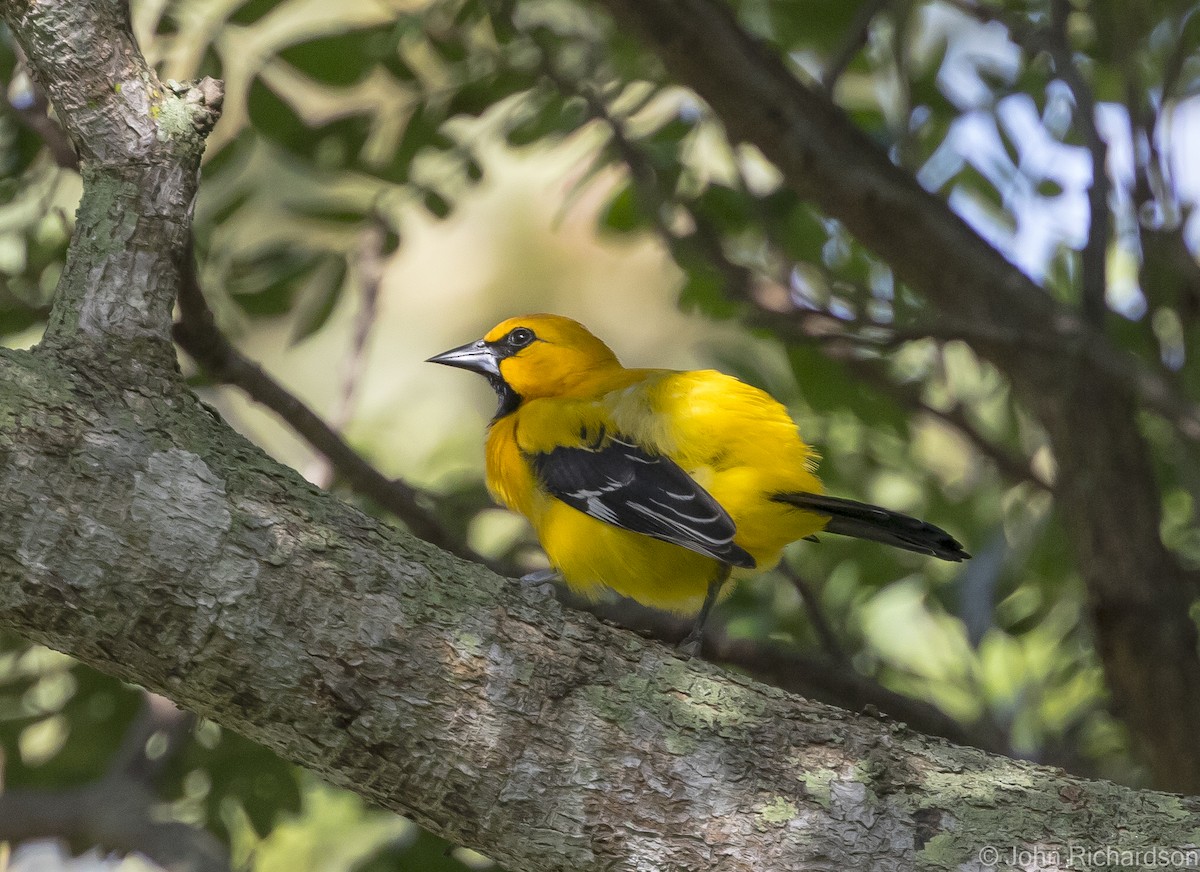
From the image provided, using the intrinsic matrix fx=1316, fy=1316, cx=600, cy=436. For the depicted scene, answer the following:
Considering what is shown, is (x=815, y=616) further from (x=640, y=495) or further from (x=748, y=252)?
(x=748, y=252)

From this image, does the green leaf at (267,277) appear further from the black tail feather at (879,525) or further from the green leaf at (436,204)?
the black tail feather at (879,525)

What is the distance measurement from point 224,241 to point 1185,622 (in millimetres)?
3106

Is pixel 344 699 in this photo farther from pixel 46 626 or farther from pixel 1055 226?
pixel 1055 226

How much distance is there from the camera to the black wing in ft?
10.9

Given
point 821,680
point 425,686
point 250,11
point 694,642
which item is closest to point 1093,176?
point 821,680

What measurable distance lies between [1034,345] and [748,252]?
4.75 ft

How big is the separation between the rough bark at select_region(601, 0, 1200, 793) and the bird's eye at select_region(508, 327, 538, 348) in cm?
107

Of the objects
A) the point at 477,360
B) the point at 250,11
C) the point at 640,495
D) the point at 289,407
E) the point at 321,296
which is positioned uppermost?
the point at 250,11

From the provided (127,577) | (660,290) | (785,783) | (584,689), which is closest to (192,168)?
(127,577)

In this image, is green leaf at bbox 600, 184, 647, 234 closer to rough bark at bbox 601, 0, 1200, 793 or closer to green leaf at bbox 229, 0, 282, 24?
rough bark at bbox 601, 0, 1200, 793

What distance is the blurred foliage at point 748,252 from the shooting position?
3.62 metres

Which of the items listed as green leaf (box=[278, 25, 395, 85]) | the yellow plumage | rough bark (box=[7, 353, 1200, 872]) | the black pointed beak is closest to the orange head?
the black pointed beak

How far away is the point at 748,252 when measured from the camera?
16.1 feet

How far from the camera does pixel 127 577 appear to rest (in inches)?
79.7
